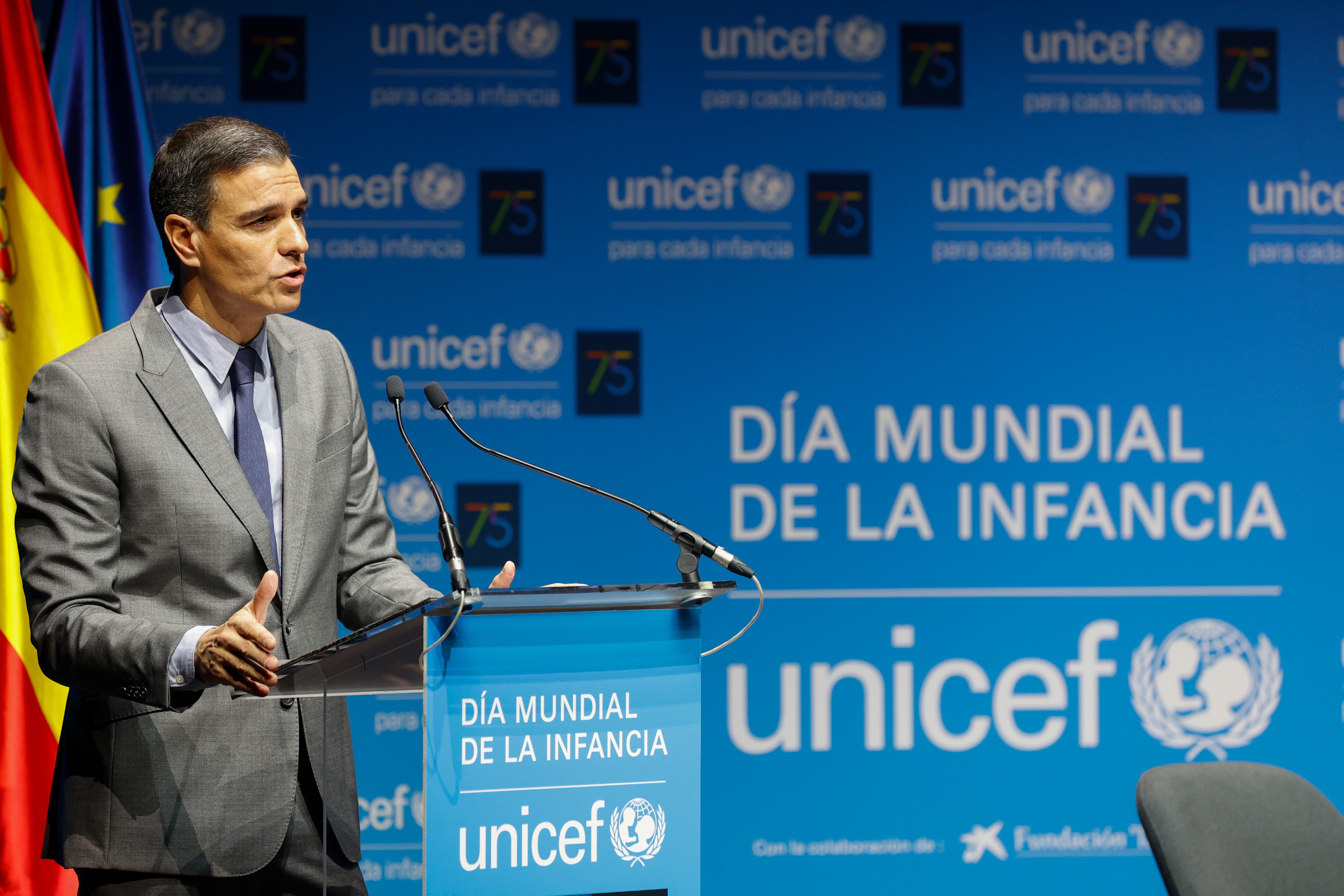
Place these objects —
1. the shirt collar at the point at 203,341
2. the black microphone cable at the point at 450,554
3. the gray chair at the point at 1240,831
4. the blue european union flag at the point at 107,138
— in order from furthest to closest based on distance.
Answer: the blue european union flag at the point at 107,138, the gray chair at the point at 1240,831, the shirt collar at the point at 203,341, the black microphone cable at the point at 450,554

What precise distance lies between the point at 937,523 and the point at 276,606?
2.27m

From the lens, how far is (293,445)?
1.56 m

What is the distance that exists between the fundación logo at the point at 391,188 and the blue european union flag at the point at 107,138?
595 mm

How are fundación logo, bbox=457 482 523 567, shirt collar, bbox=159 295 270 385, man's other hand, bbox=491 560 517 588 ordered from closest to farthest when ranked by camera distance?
man's other hand, bbox=491 560 517 588 → shirt collar, bbox=159 295 270 385 → fundación logo, bbox=457 482 523 567

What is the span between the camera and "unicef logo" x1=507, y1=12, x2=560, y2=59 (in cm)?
336

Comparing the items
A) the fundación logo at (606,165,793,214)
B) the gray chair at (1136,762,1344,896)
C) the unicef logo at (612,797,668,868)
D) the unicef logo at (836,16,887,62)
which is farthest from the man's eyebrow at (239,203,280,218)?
the unicef logo at (836,16,887,62)

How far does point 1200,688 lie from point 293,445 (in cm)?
285

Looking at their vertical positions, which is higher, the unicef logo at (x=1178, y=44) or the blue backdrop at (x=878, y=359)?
the unicef logo at (x=1178, y=44)

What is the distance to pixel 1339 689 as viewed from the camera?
344 cm

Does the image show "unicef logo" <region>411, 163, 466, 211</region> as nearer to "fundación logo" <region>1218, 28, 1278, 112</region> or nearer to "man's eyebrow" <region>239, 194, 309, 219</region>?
"man's eyebrow" <region>239, 194, 309, 219</region>

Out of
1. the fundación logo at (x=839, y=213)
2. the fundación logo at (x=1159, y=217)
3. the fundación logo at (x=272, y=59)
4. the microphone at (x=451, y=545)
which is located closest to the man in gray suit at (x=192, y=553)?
the microphone at (x=451, y=545)

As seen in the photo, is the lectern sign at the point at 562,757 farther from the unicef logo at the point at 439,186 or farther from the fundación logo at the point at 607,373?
the unicef logo at the point at 439,186

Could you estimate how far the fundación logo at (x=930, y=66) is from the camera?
343 cm

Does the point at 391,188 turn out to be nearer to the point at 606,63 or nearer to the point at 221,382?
the point at 606,63
